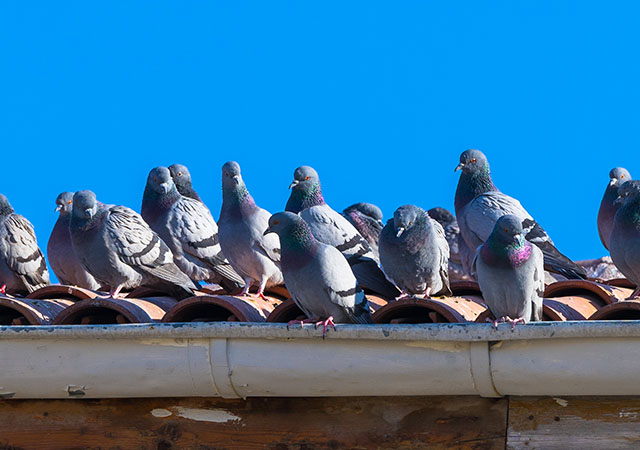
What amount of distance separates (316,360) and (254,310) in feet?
2.95

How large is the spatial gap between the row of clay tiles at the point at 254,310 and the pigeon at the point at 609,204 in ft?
8.90

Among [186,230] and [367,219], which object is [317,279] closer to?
[186,230]

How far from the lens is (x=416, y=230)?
7582mm

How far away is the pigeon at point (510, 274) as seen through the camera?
5.77 metres

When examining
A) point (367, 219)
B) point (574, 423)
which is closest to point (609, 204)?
point (367, 219)

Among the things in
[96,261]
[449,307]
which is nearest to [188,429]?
[449,307]

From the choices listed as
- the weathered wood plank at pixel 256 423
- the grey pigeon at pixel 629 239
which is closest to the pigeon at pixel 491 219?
the grey pigeon at pixel 629 239

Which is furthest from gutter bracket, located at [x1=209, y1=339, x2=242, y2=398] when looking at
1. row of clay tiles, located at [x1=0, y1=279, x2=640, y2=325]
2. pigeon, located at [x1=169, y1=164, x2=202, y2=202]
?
pigeon, located at [x1=169, y1=164, x2=202, y2=202]

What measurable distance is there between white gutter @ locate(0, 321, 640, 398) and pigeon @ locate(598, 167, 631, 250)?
4850 mm

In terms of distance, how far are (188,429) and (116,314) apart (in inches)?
38.8

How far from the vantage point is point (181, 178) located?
10961 mm

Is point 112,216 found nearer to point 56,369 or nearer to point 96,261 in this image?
point 96,261

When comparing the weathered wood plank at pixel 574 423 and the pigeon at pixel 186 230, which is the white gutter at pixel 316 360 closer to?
the weathered wood plank at pixel 574 423

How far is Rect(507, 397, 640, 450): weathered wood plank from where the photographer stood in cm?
496
